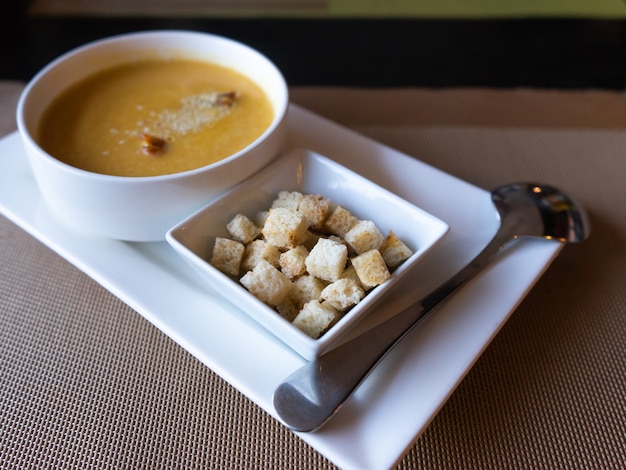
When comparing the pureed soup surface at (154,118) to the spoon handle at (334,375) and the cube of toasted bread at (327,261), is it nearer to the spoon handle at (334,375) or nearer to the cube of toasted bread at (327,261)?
the cube of toasted bread at (327,261)

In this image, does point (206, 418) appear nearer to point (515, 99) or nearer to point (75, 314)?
point (75, 314)

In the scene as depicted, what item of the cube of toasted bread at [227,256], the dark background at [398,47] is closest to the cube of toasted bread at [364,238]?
the cube of toasted bread at [227,256]

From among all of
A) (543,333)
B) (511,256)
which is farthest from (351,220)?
(543,333)

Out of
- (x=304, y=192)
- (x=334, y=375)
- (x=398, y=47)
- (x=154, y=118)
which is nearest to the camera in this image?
(x=334, y=375)

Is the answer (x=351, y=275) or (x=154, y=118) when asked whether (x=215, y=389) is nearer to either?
(x=351, y=275)

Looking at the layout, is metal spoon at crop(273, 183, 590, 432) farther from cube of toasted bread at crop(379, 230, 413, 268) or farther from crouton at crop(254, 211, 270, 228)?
crouton at crop(254, 211, 270, 228)

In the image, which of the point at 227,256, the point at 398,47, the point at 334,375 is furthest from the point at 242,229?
the point at 398,47
